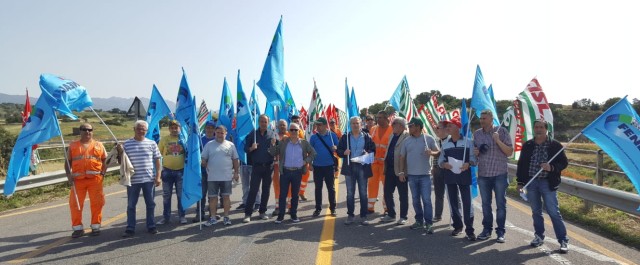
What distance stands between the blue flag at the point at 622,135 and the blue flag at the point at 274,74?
16.4ft

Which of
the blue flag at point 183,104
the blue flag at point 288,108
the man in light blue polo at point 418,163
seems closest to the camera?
the man in light blue polo at point 418,163

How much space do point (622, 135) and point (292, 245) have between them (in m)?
4.59

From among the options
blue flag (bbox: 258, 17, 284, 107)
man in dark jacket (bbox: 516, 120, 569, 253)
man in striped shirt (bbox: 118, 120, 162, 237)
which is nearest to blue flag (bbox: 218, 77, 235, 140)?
blue flag (bbox: 258, 17, 284, 107)

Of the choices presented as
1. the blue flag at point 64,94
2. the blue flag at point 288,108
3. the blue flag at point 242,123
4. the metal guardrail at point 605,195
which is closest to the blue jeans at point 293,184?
the blue flag at point 242,123

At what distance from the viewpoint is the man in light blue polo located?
7.02 metres

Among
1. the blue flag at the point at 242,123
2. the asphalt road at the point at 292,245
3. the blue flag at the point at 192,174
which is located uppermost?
the blue flag at the point at 242,123

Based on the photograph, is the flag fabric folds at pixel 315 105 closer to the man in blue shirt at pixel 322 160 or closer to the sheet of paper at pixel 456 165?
the man in blue shirt at pixel 322 160

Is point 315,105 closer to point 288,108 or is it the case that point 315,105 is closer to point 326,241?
point 288,108

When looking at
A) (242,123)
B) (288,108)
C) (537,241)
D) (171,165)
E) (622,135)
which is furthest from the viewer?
(288,108)

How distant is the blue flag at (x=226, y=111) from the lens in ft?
32.7

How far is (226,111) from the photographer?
1032cm

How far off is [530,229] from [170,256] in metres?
5.37

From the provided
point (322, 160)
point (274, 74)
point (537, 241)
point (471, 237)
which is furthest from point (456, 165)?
point (274, 74)

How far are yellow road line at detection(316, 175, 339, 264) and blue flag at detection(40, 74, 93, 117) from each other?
4042mm
